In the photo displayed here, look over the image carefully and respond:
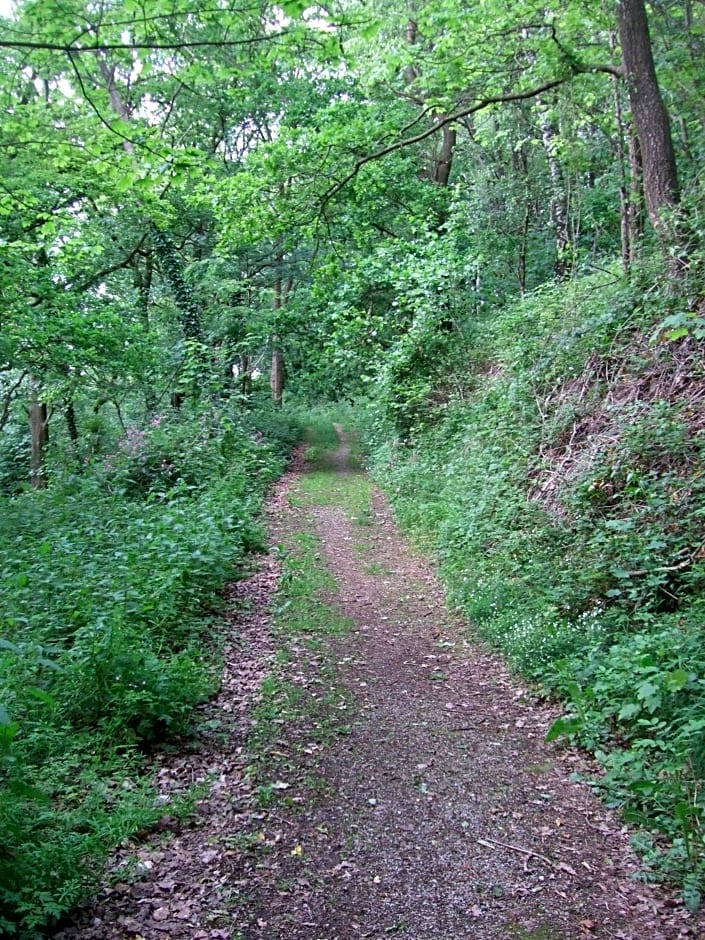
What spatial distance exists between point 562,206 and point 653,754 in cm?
1276

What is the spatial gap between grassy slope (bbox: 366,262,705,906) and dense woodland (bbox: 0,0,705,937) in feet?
0.12

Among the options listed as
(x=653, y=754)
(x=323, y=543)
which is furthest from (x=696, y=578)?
(x=323, y=543)

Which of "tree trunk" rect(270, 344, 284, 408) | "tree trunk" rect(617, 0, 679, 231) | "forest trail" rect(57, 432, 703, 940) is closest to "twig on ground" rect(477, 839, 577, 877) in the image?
"forest trail" rect(57, 432, 703, 940)

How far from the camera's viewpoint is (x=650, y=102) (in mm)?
8781

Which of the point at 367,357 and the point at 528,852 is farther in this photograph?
the point at 367,357

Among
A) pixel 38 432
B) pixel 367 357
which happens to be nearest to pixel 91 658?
pixel 367 357

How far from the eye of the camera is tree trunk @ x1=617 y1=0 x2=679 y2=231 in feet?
28.7

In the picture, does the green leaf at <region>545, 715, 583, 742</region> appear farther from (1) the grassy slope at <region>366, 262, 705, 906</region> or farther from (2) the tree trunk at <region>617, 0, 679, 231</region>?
(2) the tree trunk at <region>617, 0, 679, 231</region>

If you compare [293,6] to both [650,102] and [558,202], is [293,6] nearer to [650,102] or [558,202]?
[650,102]

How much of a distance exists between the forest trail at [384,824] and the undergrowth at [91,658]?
261mm

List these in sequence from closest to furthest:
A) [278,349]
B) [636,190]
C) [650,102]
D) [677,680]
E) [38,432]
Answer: [677,680] < [650,102] < [636,190] < [38,432] < [278,349]

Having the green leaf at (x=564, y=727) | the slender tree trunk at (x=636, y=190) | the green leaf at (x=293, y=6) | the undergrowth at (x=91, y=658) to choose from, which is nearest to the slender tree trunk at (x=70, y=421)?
the undergrowth at (x=91, y=658)

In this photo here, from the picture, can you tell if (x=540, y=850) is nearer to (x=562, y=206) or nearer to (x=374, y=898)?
(x=374, y=898)

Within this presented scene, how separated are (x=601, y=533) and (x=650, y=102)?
6341 mm
